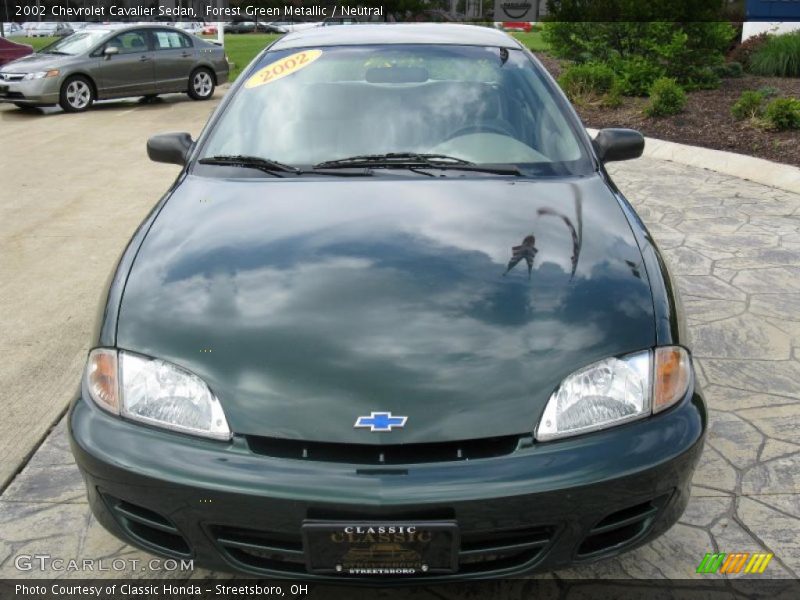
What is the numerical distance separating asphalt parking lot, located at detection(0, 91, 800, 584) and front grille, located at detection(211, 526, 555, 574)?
0.52 metres

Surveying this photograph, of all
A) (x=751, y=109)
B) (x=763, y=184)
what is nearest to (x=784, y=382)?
(x=763, y=184)

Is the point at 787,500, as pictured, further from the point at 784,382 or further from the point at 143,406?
the point at 143,406

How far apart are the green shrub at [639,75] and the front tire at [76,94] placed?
847cm

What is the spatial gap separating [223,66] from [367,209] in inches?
556

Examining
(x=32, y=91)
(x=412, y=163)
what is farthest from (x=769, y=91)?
(x=32, y=91)

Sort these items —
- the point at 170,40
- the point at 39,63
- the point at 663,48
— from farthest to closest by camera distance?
the point at 170,40 < the point at 39,63 < the point at 663,48

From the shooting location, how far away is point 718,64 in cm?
1201

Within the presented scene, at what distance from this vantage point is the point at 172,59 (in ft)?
48.7

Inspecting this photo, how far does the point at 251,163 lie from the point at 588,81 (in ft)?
31.8

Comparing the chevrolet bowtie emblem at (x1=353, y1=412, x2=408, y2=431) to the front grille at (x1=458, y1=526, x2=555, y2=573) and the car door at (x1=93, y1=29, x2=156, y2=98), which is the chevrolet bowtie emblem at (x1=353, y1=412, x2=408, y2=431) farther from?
the car door at (x1=93, y1=29, x2=156, y2=98)

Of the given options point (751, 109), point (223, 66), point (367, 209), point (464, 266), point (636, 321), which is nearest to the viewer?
point (636, 321)

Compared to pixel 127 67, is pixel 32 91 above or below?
below

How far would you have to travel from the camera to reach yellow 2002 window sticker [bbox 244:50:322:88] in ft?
12.2

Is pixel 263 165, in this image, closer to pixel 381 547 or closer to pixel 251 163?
pixel 251 163
